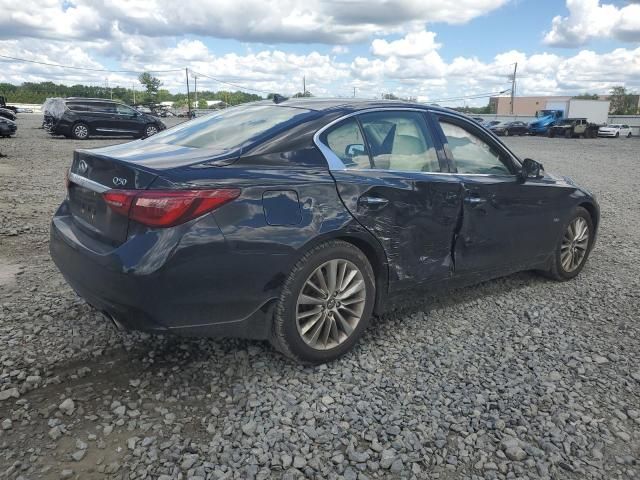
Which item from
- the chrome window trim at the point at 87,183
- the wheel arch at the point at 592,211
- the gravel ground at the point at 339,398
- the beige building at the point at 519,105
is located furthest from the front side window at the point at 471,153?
the beige building at the point at 519,105

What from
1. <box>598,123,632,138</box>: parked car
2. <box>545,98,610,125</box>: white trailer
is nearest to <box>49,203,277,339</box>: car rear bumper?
<box>598,123,632,138</box>: parked car

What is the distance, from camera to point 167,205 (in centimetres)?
267

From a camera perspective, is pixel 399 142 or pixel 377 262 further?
pixel 399 142

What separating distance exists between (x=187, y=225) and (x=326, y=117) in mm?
1232

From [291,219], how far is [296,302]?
48 cm

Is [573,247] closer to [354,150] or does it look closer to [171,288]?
[354,150]

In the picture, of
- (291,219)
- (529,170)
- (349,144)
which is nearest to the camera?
(291,219)

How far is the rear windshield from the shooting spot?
3.26 m

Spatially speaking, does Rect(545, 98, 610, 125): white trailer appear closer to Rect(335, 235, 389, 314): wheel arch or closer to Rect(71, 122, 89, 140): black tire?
Rect(71, 122, 89, 140): black tire

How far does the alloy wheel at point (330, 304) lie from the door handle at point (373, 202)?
1.26 ft

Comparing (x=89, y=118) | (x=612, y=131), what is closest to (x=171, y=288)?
(x=89, y=118)

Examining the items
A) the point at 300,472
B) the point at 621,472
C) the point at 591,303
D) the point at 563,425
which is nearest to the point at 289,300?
the point at 300,472

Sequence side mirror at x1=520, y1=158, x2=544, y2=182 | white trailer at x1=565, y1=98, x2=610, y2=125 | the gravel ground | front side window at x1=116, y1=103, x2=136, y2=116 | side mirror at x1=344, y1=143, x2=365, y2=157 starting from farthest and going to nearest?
white trailer at x1=565, y1=98, x2=610, y2=125 → front side window at x1=116, y1=103, x2=136, y2=116 → side mirror at x1=520, y1=158, x2=544, y2=182 → side mirror at x1=344, y1=143, x2=365, y2=157 → the gravel ground

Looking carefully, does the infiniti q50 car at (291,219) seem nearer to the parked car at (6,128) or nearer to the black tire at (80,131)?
the black tire at (80,131)
